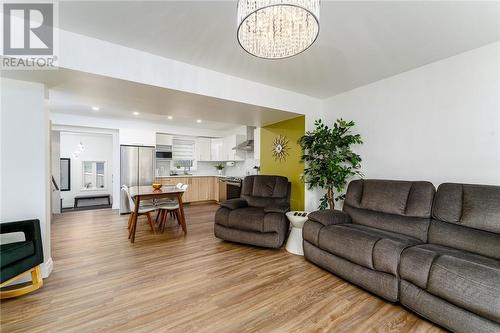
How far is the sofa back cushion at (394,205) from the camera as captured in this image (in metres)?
2.17

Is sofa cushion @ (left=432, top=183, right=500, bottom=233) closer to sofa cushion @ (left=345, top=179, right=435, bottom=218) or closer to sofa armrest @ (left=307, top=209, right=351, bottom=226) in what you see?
sofa cushion @ (left=345, top=179, right=435, bottom=218)

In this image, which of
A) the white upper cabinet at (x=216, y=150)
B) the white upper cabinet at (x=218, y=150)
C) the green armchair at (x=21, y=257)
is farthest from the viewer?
the white upper cabinet at (x=216, y=150)

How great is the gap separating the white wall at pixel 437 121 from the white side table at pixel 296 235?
1297 mm

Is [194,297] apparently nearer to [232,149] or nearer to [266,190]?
[266,190]

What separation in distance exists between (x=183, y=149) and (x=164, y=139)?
34.2 inches

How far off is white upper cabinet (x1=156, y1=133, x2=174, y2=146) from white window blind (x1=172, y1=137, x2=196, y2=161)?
48 centimetres

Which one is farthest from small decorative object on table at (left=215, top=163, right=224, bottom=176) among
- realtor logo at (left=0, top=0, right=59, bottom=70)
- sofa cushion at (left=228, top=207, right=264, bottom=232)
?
realtor logo at (left=0, top=0, right=59, bottom=70)

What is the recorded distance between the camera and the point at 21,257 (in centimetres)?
180

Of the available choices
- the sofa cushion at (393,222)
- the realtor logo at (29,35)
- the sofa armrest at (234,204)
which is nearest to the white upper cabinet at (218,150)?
the sofa armrest at (234,204)

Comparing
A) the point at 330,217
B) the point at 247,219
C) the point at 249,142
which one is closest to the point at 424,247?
the point at 330,217

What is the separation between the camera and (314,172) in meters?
3.16

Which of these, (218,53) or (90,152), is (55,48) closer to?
(218,53)

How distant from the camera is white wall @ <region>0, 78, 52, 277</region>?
6.68 feet

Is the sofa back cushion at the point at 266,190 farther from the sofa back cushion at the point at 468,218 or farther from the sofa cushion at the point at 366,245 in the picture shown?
the sofa back cushion at the point at 468,218
